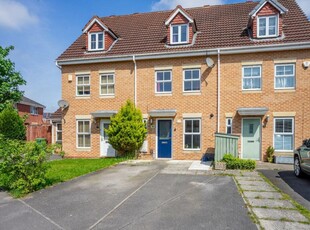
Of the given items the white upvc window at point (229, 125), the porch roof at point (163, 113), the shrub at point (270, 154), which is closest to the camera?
the shrub at point (270, 154)

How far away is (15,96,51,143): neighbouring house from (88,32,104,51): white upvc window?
514 inches

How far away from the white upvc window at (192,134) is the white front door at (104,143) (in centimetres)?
500

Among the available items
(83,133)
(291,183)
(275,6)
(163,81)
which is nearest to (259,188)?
(291,183)

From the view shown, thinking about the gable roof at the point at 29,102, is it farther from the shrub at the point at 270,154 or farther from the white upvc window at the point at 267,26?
the shrub at the point at 270,154

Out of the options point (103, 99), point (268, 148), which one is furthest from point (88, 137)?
point (268, 148)

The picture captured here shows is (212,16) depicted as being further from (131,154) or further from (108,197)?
(108,197)

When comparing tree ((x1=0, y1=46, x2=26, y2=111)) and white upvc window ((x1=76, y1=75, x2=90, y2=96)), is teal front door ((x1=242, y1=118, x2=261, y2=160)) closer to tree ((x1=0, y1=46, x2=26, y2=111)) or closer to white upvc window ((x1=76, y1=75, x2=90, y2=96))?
white upvc window ((x1=76, y1=75, x2=90, y2=96))

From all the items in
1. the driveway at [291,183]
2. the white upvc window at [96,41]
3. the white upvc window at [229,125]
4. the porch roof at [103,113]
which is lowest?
→ the driveway at [291,183]

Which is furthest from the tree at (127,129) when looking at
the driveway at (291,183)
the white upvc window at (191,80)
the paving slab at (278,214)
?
the paving slab at (278,214)

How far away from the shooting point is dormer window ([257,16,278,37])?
561 inches

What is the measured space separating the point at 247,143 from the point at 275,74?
4174 mm

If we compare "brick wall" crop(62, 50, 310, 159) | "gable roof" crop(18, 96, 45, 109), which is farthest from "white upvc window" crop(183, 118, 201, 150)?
"gable roof" crop(18, 96, 45, 109)

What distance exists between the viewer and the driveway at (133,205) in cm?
541

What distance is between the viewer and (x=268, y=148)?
13688mm
